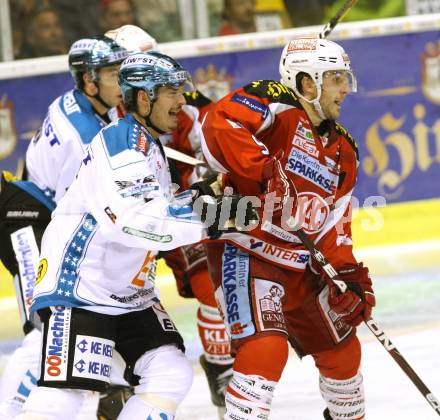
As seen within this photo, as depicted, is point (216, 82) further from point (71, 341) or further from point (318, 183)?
point (71, 341)

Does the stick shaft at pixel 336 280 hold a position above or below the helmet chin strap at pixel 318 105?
below

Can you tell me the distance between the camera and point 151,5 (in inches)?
259

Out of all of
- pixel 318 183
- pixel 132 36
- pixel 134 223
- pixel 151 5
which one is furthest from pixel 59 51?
pixel 134 223

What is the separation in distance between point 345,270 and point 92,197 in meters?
0.97

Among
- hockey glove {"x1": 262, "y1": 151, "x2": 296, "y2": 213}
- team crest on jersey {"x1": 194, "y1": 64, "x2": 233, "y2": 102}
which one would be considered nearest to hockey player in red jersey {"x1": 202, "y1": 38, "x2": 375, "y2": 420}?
hockey glove {"x1": 262, "y1": 151, "x2": 296, "y2": 213}

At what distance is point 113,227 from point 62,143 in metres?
1.05

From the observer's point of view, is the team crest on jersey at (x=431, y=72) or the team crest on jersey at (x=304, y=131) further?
the team crest on jersey at (x=431, y=72)

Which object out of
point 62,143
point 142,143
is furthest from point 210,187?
point 62,143

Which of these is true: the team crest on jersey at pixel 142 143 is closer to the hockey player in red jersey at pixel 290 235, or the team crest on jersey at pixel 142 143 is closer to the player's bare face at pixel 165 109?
the player's bare face at pixel 165 109

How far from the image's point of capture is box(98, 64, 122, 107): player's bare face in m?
4.27

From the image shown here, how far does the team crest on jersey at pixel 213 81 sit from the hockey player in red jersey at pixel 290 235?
2.61 m

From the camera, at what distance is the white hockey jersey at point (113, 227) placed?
A: 3154 mm

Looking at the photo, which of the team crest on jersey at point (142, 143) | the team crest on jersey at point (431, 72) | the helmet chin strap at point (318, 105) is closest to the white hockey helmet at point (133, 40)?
the helmet chin strap at point (318, 105)

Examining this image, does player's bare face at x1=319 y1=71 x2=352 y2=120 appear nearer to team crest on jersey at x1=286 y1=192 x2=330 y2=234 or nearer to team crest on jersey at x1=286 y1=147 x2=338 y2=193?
team crest on jersey at x1=286 y1=147 x2=338 y2=193
